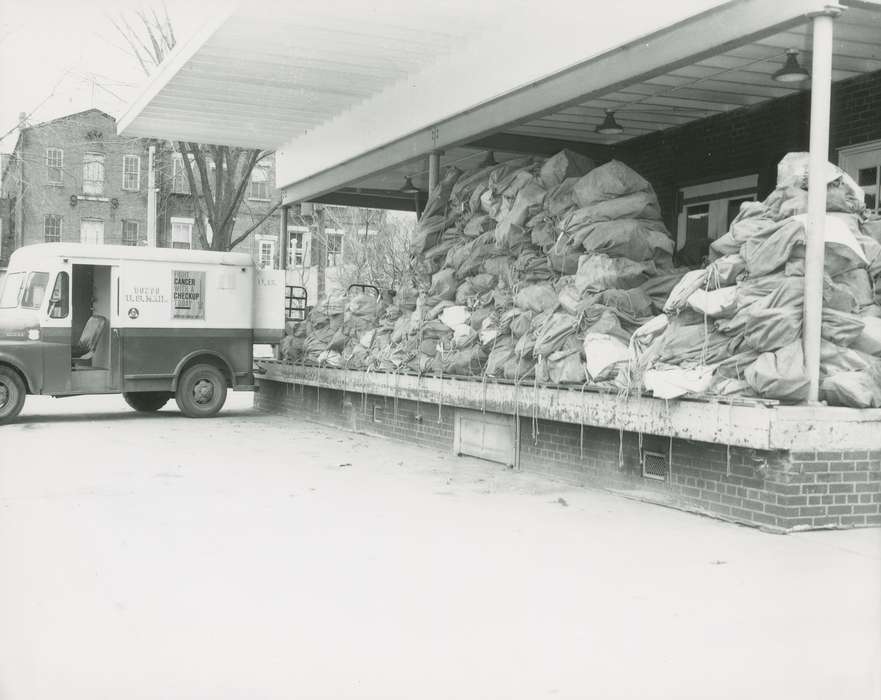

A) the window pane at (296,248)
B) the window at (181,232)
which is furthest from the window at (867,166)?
the window at (181,232)

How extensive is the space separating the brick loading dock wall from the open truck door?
727cm

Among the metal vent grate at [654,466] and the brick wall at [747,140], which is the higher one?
the brick wall at [747,140]

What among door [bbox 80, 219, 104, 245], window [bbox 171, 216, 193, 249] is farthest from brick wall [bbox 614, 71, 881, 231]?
door [bbox 80, 219, 104, 245]

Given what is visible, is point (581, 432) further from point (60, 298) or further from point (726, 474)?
point (60, 298)

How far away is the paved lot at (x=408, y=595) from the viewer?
173 inches

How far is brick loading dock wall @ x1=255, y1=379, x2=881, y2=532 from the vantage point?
7.39 m

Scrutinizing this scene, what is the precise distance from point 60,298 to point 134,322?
1111 millimetres

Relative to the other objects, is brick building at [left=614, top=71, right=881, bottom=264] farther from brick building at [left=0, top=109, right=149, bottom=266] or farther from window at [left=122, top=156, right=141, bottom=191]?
window at [left=122, top=156, right=141, bottom=191]

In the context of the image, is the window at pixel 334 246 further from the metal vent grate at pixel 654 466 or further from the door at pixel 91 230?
the metal vent grate at pixel 654 466

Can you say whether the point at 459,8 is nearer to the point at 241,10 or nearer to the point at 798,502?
the point at 241,10

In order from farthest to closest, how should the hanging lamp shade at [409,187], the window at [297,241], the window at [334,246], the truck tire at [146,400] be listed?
the window at [297,241], the window at [334,246], the hanging lamp shade at [409,187], the truck tire at [146,400]

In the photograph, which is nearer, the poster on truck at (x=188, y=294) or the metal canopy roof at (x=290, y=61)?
the metal canopy roof at (x=290, y=61)

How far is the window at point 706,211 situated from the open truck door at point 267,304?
22.0 ft

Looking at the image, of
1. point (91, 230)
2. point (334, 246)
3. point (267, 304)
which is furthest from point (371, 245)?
point (267, 304)
